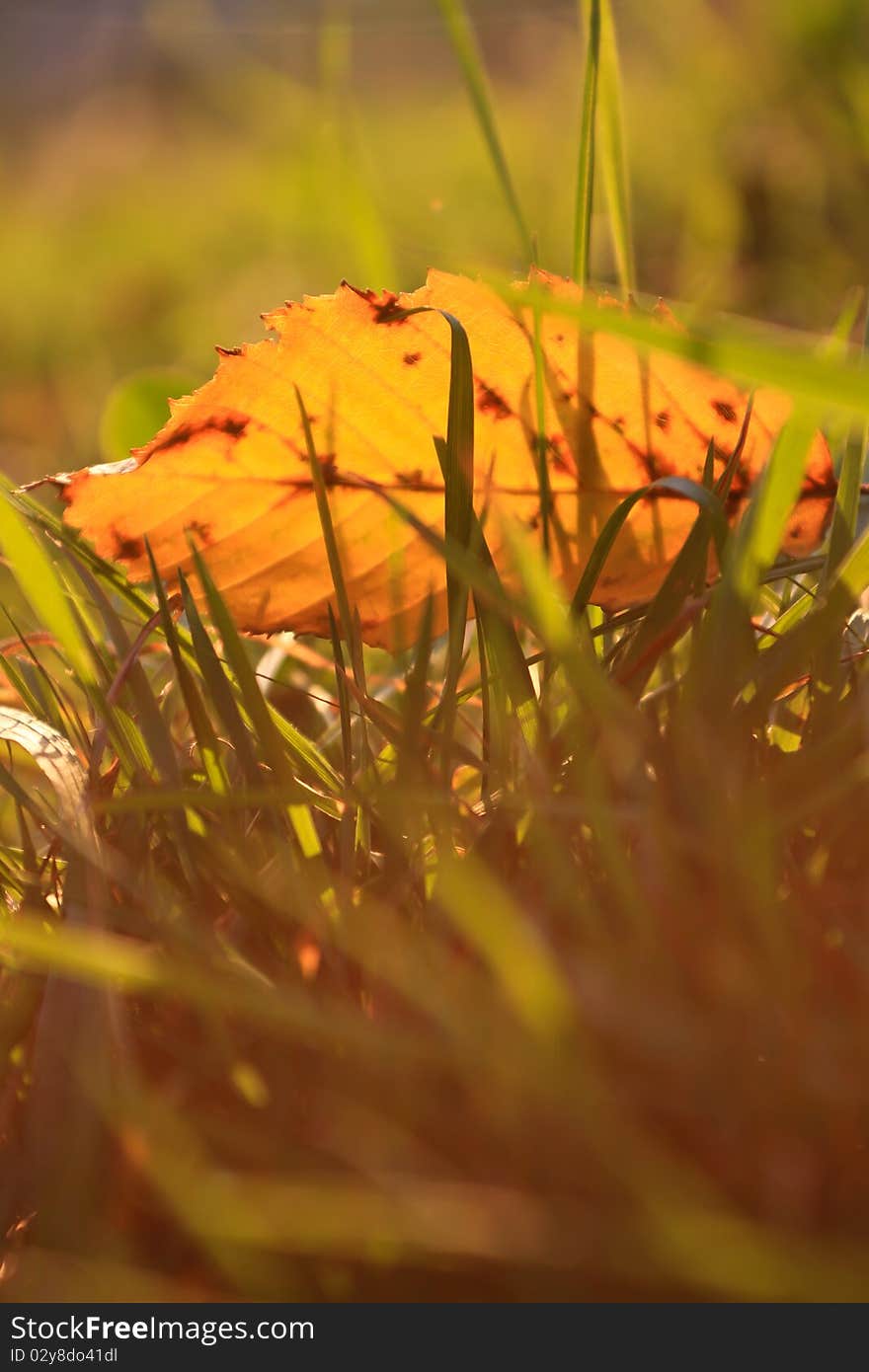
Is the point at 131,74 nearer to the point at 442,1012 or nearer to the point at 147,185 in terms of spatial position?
the point at 147,185

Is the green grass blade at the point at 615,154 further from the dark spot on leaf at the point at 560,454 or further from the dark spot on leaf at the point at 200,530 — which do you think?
the dark spot on leaf at the point at 200,530

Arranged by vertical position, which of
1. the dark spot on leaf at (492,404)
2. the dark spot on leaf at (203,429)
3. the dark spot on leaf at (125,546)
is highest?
the dark spot on leaf at (492,404)

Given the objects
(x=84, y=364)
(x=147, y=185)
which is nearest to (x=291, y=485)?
(x=84, y=364)

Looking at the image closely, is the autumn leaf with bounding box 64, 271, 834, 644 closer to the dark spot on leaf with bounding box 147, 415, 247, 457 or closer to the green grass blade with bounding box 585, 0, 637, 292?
the dark spot on leaf with bounding box 147, 415, 247, 457

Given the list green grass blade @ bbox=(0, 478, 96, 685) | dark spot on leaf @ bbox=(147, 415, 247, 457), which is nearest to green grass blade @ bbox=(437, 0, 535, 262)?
dark spot on leaf @ bbox=(147, 415, 247, 457)

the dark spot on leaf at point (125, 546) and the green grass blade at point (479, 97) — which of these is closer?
the dark spot on leaf at point (125, 546)

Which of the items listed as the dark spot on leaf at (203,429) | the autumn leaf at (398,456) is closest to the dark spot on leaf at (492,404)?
the autumn leaf at (398,456)

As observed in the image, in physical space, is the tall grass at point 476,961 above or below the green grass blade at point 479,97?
below
